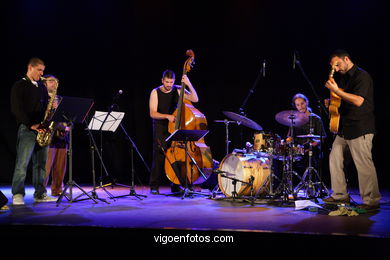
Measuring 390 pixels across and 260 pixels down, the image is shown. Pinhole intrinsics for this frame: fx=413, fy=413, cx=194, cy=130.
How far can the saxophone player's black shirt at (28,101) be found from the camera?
553 centimetres

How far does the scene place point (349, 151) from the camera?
17.1ft

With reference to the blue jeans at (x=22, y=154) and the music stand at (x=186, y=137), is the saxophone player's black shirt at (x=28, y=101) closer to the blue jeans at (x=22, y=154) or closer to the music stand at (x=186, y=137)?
the blue jeans at (x=22, y=154)

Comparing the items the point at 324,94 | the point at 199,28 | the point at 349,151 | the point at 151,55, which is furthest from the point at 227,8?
the point at 349,151

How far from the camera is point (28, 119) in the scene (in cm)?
556

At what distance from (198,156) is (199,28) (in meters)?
3.13

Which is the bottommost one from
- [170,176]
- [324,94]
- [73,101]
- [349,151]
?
[170,176]

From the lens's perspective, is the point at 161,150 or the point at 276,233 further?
the point at 161,150

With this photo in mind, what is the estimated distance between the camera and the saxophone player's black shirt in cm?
553

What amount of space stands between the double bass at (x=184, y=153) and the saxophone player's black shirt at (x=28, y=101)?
6.18 feet

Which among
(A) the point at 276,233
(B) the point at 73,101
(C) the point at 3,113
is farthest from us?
(C) the point at 3,113

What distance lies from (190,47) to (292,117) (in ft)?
10.5

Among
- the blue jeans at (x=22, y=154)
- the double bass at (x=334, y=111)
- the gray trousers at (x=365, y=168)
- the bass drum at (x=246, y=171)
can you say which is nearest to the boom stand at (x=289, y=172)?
the bass drum at (x=246, y=171)

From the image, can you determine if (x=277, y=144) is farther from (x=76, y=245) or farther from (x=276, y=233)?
(x=76, y=245)

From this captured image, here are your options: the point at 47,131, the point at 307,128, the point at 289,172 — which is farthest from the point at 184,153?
the point at 307,128
